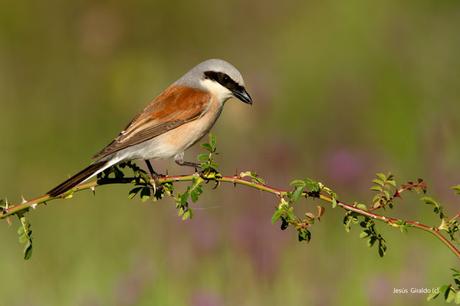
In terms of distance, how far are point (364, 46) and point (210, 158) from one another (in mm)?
5271

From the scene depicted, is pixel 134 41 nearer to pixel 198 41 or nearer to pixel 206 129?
pixel 198 41

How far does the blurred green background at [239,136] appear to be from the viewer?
4.11 m

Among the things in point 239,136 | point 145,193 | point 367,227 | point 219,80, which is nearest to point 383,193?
point 367,227

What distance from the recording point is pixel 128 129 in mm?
4129

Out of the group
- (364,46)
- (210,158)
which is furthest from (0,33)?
(210,158)

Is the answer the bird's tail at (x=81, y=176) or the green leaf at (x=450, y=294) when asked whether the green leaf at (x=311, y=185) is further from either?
the bird's tail at (x=81, y=176)

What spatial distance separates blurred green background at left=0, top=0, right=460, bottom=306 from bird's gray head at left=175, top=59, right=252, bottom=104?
37 centimetres

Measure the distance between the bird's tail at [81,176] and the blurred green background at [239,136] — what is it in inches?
21.5

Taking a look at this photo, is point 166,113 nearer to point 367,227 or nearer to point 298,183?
point 298,183

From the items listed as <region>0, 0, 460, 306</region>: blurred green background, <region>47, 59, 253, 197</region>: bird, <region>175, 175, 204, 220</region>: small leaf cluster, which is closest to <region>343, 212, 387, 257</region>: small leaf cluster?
<region>175, 175, 204, 220</region>: small leaf cluster

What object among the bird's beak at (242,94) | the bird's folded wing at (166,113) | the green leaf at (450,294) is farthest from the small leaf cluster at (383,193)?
the bird's beak at (242,94)

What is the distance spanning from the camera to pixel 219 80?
445 cm

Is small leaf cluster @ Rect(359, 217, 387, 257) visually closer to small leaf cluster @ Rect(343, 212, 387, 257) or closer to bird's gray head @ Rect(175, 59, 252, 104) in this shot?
small leaf cluster @ Rect(343, 212, 387, 257)

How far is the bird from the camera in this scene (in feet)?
13.7
